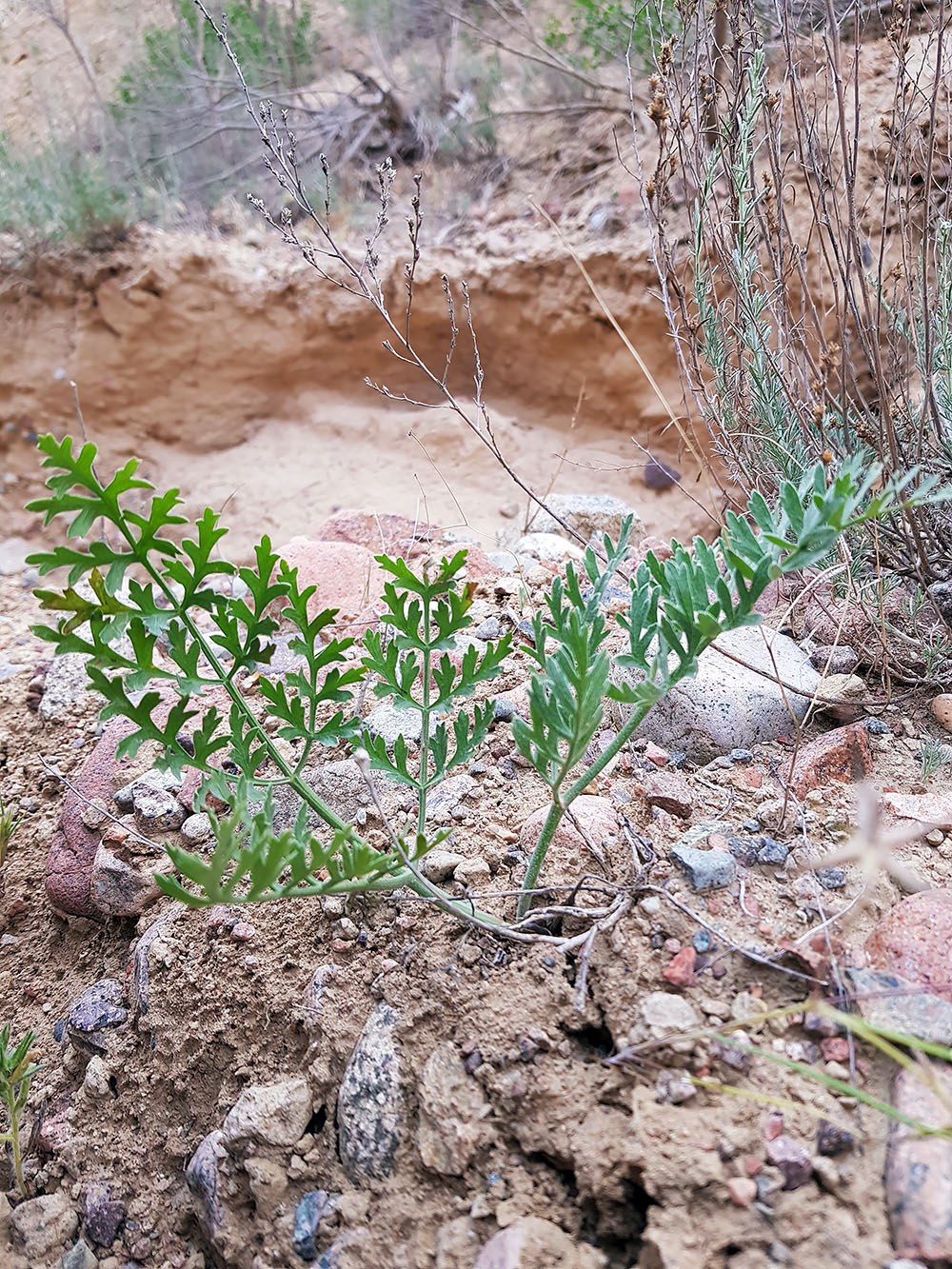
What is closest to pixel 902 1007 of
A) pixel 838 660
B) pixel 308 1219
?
pixel 308 1219

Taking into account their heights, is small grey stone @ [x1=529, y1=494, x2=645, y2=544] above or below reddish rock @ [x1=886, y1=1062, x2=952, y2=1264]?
below

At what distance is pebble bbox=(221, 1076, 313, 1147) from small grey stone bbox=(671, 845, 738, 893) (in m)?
0.69

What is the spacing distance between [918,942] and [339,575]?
1852 millimetres

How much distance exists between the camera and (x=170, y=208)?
5.05 meters

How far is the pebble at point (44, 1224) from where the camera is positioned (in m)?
1.45

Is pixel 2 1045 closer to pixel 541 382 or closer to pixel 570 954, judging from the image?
pixel 570 954

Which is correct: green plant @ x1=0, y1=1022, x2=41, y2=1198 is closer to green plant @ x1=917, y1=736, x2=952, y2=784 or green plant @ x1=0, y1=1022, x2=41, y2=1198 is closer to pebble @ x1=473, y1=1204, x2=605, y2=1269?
pebble @ x1=473, y1=1204, x2=605, y2=1269

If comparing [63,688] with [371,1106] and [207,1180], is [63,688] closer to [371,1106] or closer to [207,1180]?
[207,1180]

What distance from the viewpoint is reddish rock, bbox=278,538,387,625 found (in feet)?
8.50

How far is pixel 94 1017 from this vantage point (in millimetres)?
1705

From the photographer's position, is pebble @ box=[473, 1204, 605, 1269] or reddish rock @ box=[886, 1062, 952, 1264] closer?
reddish rock @ box=[886, 1062, 952, 1264]

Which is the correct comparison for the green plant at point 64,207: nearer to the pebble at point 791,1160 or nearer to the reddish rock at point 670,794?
the reddish rock at point 670,794

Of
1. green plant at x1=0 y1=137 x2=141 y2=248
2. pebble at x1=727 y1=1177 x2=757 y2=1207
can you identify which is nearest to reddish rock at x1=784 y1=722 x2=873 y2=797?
pebble at x1=727 y1=1177 x2=757 y2=1207

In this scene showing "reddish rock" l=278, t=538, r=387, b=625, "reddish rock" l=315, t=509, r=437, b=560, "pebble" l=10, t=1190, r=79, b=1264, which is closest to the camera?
"pebble" l=10, t=1190, r=79, b=1264
